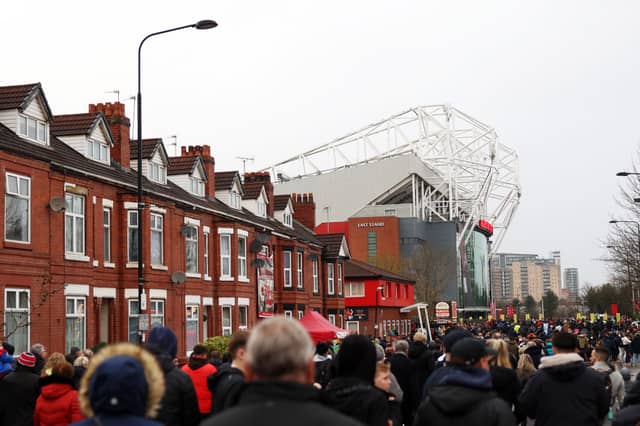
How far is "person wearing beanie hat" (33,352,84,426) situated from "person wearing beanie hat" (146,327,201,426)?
169cm

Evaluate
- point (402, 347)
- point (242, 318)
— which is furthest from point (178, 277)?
point (402, 347)

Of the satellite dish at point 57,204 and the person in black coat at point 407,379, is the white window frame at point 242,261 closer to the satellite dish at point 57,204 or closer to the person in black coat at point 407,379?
the satellite dish at point 57,204

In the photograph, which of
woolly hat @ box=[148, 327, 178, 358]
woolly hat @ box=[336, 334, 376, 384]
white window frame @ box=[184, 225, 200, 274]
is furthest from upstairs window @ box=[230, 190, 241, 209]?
woolly hat @ box=[336, 334, 376, 384]

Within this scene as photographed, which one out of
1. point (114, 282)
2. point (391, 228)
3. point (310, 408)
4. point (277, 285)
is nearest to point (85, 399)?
point (310, 408)

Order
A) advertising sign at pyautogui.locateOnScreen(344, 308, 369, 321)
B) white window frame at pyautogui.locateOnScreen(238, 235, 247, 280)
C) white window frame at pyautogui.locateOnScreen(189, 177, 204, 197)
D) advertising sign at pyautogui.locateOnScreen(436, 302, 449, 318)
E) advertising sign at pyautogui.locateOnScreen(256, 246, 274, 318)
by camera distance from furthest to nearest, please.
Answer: advertising sign at pyautogui.locateOnScreen(344, 308, 369, 321)
advertising sign at pyautogui.locateOnScreen(436, 302, 449, 318)
advertising sign at pyautogui.locateOnScreen(256, 246, 274, 318)
white window frame at pyautogui.locateOnScreen(238, 235, 247, 280)
white window frame at pyautogui.locateOnScreen(189, 177, 204, 197)

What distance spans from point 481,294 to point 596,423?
450 feet

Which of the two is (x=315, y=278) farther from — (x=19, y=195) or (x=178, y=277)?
(x=19, y=195)

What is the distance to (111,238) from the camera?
30875 millimetres

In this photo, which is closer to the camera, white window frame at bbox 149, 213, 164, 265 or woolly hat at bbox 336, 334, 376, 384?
woolly hat at bbox 336, 334, 376, 384

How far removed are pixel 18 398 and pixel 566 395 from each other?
19.3 ft

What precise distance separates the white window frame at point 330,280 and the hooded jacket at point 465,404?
158 ft

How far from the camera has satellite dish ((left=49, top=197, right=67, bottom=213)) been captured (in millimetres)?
26062

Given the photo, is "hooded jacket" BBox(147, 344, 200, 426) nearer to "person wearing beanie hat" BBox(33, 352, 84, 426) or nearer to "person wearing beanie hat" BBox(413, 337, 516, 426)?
"person wearing beanie hat" BBox(33, 352, 84, 426)

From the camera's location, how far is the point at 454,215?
124188 millimetres
